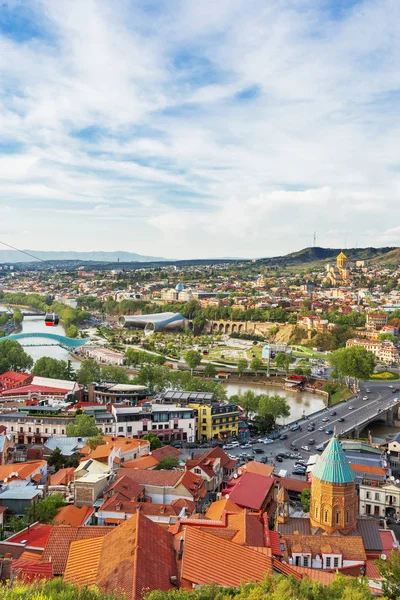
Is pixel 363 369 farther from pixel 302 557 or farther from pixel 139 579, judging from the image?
pixel 139 579

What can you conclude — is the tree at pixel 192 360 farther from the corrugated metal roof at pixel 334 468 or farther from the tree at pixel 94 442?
the corrugated metal roof at pixel 334 468

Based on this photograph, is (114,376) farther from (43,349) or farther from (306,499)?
(43,349)

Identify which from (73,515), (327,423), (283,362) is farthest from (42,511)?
(283,362)

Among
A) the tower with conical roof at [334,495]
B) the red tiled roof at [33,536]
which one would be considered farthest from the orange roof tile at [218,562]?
the tower with conical roof at [334,495]

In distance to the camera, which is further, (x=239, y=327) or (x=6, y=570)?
(x=239, y=327)

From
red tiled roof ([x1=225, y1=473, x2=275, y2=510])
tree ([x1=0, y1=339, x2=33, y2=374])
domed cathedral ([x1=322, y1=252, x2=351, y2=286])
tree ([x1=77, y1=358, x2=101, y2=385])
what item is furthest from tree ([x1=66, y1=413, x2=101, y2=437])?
domed cathedral ([x1=322, y1=252, x2=351, y2=286])
